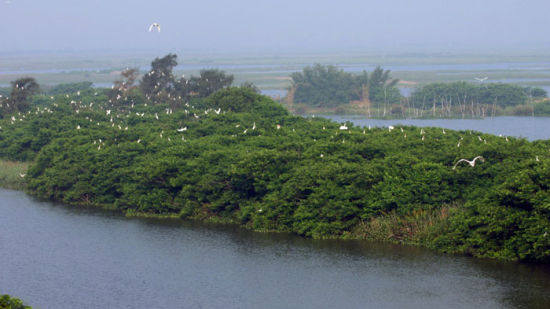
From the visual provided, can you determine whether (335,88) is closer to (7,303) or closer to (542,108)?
(542,108)

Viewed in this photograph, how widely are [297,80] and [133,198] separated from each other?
41.3 meters

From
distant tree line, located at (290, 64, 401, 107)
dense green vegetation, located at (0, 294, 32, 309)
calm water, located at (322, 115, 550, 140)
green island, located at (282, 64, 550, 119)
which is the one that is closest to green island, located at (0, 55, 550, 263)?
dense green vegetation, located at (0, 294, 32, 309)

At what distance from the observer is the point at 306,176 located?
24.9 meters

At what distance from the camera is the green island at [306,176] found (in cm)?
2152

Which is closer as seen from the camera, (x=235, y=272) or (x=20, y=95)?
(x=235, y=272)

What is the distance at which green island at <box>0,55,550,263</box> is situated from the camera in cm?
2152

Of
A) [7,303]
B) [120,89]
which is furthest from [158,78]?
[7,303]

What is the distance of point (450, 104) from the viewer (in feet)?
193

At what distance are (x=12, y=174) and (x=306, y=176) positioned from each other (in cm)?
1691

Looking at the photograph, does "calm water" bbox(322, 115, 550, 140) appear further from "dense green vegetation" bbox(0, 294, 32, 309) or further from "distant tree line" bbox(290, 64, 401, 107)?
"dense green vegetation" bbox(0, 294, 32, 309)

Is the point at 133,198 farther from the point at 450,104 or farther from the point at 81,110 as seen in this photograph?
the point at 450,104

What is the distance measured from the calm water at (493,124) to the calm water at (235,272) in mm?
28589

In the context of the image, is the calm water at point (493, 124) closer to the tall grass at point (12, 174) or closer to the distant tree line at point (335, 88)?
the distant tree line at point (335, 88)

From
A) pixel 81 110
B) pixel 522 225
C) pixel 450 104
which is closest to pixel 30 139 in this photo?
pixel 81 110
